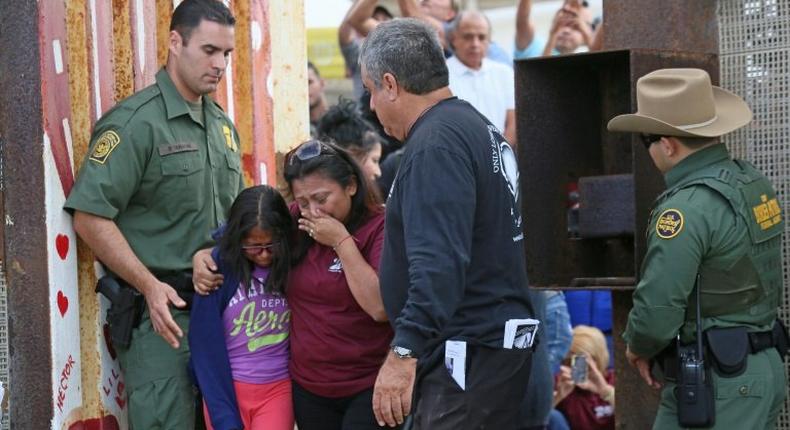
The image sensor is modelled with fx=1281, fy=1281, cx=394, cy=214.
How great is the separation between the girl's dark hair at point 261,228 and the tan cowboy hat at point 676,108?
141cm

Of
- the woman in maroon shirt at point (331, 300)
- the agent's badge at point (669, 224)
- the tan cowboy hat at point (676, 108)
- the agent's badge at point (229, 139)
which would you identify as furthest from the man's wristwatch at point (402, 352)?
the agent's badge at point (229, 139)

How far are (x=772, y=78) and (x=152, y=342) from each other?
2944mm

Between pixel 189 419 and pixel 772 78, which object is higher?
pixel 772 78

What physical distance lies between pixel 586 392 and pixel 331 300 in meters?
3.35

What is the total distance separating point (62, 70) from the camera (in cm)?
538

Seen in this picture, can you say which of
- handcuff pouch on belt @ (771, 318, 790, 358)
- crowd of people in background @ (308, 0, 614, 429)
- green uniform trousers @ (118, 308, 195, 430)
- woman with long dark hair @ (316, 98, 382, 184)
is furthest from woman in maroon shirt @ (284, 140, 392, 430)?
woman with long dark hair @ (316, 98, 382, 184)

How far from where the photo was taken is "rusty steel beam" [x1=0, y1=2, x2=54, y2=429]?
17.1 ft

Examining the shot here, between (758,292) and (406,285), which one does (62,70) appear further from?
(758,292)

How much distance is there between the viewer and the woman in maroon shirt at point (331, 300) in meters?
5.04

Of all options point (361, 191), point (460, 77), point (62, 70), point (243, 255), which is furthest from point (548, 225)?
point (460, 77)

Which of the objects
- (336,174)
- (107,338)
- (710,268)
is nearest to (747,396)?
(710,268)

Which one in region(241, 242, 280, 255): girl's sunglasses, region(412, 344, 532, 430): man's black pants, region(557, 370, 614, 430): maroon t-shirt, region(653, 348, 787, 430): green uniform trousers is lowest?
region(557, 370, 614, 430): maroon t-shirt

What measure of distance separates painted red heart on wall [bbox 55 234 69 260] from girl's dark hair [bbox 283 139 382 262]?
37.4 inches

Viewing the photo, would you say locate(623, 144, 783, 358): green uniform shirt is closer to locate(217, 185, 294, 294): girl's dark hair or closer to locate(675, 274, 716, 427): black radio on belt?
locate(675, 274, 716, 427): black radio on belt
